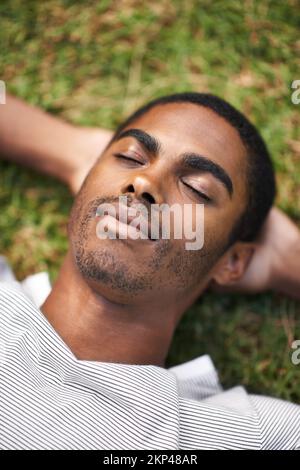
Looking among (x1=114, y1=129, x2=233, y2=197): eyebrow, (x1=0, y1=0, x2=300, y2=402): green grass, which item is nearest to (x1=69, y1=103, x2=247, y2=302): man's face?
(x1=114, y1=129, x2=233, y2=197): eyebrow

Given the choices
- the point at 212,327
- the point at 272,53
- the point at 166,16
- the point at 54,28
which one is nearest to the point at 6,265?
the point at 212,327

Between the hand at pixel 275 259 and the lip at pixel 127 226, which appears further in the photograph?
the hand at pixel 275 259

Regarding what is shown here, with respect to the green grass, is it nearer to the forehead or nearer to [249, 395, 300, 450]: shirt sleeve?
[249, 395, 300, 450]: shirt sleeve

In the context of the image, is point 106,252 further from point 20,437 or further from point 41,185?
point 41,185

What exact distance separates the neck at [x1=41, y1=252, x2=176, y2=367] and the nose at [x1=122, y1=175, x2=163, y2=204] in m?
0.46

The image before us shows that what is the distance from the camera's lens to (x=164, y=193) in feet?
7.07

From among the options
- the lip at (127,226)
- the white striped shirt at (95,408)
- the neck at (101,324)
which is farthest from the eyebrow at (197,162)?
the white striped shirt at (95,408)

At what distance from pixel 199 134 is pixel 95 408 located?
1.21 meters

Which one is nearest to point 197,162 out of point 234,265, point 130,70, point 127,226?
point 127,226

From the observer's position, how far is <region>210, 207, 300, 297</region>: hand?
2.80 m

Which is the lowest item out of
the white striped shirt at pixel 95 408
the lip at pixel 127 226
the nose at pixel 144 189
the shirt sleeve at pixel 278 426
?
the shirt sleeve at pixel 278 426

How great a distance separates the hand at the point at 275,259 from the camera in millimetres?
2799

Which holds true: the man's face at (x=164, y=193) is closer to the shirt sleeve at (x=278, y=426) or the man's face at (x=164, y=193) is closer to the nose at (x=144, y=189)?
the nose at (x=144, y=189)

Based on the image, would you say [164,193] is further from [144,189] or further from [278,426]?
[278,426]
